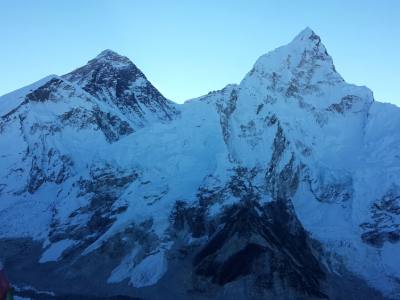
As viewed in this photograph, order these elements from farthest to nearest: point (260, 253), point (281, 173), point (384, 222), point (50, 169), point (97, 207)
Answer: point (50, 169)
point (281, 173)
point (97, 207)
point (384, 222)
point (260, 253)

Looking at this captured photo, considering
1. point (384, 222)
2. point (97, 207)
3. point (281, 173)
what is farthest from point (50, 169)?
point (384, 222)

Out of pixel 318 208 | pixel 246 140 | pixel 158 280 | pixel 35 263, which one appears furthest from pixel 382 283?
pixel 35 263

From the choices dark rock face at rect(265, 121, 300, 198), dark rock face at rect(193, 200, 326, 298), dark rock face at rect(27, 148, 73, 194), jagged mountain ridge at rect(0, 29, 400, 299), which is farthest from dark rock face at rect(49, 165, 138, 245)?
dark rock face at rect(265, 121, 300, 198)

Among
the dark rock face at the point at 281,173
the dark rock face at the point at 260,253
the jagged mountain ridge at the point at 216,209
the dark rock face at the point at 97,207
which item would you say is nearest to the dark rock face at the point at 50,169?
the jagged mountain ridge at the point at 216,209

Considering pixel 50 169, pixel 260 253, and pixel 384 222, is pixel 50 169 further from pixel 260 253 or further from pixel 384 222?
pixel 384 222

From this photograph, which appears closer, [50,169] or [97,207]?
[97,207]

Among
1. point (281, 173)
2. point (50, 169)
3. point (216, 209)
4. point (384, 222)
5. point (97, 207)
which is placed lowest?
point (384, 222)

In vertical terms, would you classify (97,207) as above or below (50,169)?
below
